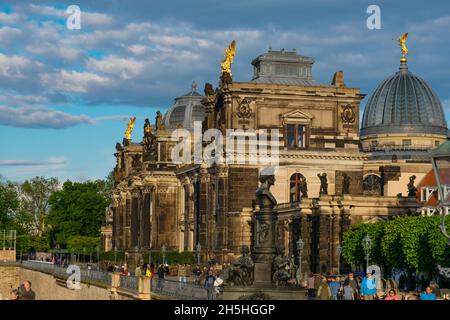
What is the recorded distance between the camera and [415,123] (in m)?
119

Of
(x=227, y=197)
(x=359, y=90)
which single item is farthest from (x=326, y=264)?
(x=359, y=90)

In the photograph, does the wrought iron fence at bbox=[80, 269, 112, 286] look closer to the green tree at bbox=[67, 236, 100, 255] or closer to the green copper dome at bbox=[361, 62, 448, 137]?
the green copper dome at bbox=[361, 62, 448, 137]

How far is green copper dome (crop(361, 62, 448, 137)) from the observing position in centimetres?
11938

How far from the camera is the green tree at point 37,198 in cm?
17600

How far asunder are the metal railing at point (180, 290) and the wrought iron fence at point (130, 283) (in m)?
0.95

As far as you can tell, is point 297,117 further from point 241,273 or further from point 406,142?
point 241,273

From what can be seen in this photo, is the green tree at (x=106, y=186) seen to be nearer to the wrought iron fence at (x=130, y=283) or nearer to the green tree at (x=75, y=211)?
the green tree at (x=75, y=211)

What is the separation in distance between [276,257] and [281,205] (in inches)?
1688

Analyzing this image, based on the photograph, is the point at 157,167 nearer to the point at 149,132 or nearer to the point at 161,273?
the point at 149,132

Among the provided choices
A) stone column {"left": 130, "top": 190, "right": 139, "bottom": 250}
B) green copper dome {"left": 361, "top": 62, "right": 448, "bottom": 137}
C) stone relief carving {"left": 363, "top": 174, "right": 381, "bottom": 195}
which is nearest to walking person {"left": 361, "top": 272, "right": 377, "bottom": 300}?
stone relief carving {"left": 363, "top": 174, "right": 381, "bottom": 195}

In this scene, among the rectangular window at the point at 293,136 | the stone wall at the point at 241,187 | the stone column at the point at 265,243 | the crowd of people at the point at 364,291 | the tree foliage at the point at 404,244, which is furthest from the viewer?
the rectangular window at the point at 293,136

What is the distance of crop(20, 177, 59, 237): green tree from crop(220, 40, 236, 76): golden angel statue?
9215cm

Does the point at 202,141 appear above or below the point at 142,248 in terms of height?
above

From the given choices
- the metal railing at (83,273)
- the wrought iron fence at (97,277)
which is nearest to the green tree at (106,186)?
the metal railing at (83,273)
